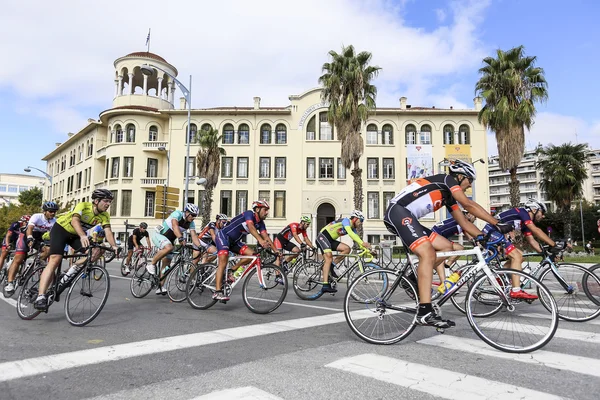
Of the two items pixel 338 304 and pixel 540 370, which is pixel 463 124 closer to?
pixel 338 304

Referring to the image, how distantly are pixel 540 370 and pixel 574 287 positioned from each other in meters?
3.39

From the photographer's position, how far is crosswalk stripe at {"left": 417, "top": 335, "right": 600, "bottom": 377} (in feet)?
11.5

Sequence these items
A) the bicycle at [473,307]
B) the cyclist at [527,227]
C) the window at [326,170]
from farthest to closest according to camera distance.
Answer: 1. the window at [326,170]
2. the cyclist at [527,227]
3. the bicycle at [473,307]

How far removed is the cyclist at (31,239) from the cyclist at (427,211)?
611cm

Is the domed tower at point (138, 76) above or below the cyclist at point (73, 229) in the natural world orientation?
above

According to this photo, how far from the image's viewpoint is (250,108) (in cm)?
4225

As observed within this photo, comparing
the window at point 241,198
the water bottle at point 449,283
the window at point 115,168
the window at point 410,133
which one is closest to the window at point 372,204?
the window at point 410,133

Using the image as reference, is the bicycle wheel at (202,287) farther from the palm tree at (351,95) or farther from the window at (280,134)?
the window at (280,134)

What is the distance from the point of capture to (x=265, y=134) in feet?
135

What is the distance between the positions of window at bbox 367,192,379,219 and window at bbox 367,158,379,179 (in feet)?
5.78

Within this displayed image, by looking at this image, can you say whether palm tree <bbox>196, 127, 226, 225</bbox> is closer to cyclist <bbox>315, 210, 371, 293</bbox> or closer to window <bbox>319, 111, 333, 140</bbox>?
window <bbox>319, 111, 333, 140</bbox>

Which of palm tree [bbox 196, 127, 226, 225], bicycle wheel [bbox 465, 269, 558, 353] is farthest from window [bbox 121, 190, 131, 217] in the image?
bicycle wheel [bbox 465, 269, 558, 353]

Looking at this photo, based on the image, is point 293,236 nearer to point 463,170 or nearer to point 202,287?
point 202,287

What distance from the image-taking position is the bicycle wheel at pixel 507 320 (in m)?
4.00
